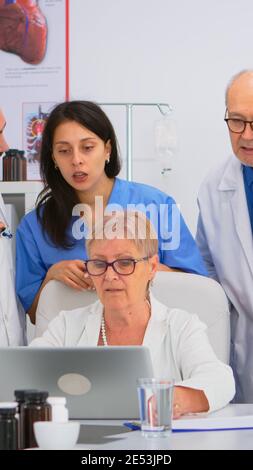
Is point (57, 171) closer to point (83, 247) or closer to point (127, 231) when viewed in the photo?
point (83, 247)

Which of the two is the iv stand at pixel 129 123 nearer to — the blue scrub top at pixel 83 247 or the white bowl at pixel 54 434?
the blue scrub top at pixel 83 247

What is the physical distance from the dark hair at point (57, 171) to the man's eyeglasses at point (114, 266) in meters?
0.44

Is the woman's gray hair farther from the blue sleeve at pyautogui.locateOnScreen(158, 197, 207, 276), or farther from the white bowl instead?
the white bowl

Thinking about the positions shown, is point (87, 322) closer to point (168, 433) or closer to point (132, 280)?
point (132, 280)

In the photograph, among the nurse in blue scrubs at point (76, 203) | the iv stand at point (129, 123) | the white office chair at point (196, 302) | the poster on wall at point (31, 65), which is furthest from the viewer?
the poster on wall at point (31, 65)

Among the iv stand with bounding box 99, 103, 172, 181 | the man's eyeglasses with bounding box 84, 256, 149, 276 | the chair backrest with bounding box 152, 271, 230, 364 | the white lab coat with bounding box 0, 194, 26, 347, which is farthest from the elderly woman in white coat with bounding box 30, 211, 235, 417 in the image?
the iv stand with bounding box 99, 103, 172, 181

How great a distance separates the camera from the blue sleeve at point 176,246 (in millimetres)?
2430

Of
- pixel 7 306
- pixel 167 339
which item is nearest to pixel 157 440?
Result: pixel 167 339

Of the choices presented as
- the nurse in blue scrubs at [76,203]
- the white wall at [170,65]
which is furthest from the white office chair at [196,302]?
the white wall at [170,65]

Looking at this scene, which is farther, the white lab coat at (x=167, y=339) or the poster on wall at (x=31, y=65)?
the poster on wall at (x=31, y=65)

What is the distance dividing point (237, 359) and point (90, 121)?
79 cm

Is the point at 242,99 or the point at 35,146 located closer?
the point at 242,99

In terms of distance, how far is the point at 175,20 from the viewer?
4.05 metres
